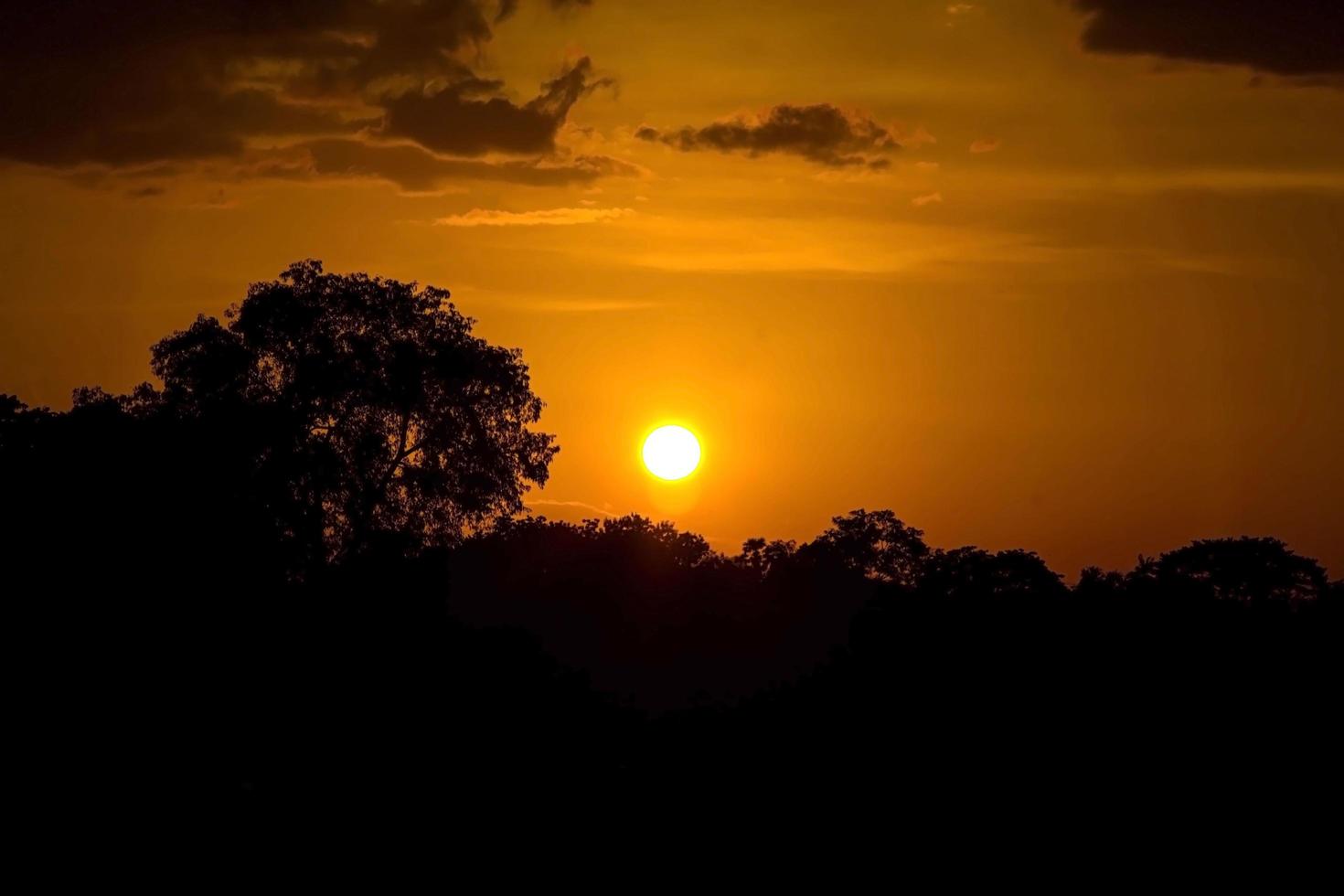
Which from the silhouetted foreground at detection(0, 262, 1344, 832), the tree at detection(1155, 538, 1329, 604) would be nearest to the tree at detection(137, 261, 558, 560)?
the silhouetted foreground at detection(0, 262, 1344, 832)

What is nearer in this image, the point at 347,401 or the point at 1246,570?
the point at 347,401

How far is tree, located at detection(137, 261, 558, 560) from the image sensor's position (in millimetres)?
76625

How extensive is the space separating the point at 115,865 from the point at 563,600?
227ft

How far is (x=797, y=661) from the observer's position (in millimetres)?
88625

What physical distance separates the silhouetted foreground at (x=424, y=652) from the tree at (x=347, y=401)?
14 cm

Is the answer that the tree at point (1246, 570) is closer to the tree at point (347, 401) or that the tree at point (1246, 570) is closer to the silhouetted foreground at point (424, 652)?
the silhouetted foreground at point (424, 652)

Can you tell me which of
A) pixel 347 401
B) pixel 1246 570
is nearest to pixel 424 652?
pixel 347 401

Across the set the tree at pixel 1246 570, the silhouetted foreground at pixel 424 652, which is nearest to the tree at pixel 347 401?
the silhouetted foreground at pixel 424 652

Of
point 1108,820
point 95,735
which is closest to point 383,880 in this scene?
point 95,735

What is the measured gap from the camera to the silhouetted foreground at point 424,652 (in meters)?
50.4

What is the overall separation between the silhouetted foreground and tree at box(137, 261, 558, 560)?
0.14 m

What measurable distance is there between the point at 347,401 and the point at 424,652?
1731 centimetres

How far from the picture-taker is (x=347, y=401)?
77.4m

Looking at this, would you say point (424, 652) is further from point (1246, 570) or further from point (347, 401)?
point (1246, 570)
